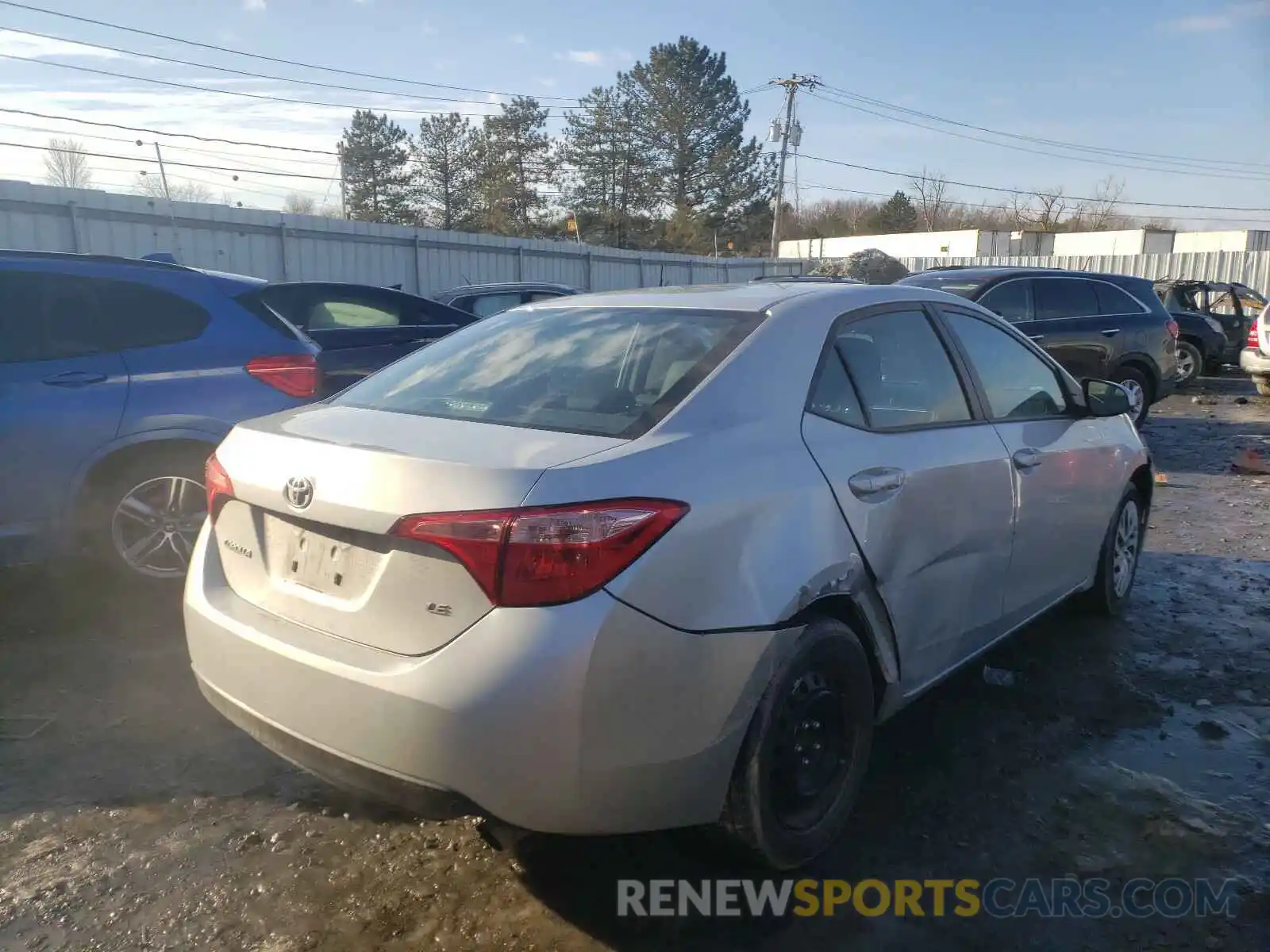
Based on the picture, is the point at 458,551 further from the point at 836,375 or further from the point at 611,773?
the point at 836,375

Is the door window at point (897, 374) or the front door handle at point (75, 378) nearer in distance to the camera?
the door window at point (897, 374)

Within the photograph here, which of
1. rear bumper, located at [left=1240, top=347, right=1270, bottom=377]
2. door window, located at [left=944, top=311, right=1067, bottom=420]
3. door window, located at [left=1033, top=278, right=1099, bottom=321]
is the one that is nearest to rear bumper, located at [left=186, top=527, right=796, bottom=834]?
door window, located at [left=944, top=311, right=1067, bottom=420]

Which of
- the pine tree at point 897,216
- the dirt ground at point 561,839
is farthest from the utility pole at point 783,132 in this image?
the dirt ground at point 561,839

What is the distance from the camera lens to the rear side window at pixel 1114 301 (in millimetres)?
10820

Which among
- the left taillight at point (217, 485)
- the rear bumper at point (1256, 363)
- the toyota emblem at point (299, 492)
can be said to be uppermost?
the toyota emblem at point (299, 492)

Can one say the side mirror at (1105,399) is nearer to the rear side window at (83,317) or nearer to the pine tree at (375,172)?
the rear side window at (83,317)

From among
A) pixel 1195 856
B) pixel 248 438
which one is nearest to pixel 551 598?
pixel 248 438

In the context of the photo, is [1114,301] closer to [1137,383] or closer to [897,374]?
[1137,383]

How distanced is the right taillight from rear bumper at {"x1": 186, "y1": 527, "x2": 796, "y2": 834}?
48 millimetres

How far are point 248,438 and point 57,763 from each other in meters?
1.48

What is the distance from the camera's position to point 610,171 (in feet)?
156

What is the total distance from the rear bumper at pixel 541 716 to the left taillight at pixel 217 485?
56cm

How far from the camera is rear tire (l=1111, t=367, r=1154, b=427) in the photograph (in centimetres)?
1090

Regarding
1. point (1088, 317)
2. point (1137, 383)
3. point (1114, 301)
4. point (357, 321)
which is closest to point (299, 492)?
point (357, 321)
